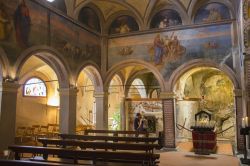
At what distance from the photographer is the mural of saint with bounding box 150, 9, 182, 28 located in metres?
15.9

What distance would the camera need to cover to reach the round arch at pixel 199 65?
13980mm

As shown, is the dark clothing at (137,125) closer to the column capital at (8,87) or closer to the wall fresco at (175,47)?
the wall fresco at (175,47)

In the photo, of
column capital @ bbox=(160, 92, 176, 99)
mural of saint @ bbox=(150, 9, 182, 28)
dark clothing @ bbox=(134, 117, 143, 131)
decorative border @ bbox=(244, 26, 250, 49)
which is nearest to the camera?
decorative border @ bbox=(244, 26, 250, 49)

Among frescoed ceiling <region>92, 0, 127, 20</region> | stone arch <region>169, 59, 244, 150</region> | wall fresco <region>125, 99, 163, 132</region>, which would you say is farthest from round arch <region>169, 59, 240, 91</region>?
frescoed ceiling <region>92, 0, 127, 20</region>

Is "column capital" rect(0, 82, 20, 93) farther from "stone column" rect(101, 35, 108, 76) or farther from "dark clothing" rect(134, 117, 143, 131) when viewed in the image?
"dark clothing" rect(134, 117, 143, 131)

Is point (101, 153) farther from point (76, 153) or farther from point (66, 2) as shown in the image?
point (66, 2)

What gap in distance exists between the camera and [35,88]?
1886 centimetres

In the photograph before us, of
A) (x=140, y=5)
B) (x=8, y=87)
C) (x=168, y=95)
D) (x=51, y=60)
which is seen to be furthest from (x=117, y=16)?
(x=8, y=87)

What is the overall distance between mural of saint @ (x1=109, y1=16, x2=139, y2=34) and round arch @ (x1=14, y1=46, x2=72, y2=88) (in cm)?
521

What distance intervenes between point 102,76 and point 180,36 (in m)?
5.54

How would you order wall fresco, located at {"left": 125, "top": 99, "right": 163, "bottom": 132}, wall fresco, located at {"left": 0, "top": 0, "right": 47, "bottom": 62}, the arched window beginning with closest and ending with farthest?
wall fresco, located at {"left": 0, "top": 0, "right": 47, "bottom": 62}
the arched window
wall fresco, located at {"left": 125, "top": 99, "right": 163, "bottom": 132}

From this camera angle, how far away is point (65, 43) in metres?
13.8

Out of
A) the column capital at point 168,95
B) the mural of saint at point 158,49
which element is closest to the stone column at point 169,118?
the column capital at point 168,95

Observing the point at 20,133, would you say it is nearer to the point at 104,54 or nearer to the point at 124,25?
the point at 104,54
